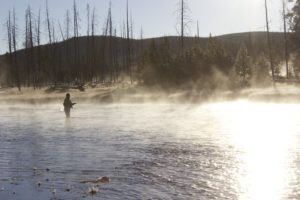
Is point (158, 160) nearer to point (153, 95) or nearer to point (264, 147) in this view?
point (264, 147)

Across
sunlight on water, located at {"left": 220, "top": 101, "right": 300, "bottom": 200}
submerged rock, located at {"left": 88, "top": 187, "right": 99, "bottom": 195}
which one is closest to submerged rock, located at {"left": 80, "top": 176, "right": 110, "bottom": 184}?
submerged rock, located at {"left": 88, "top": 187, "right": 99, "bottom": 195}

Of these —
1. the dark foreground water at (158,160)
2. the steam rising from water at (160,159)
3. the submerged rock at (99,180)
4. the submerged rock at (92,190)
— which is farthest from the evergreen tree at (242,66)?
the submerged rock at (92,190)

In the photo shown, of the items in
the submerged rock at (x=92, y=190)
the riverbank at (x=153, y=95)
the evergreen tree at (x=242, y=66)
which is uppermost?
the evergreen tree at (x=242, y=66)

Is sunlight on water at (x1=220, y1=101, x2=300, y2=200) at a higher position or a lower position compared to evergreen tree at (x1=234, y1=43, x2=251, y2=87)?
lower

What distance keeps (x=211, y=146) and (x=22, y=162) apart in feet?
23.6

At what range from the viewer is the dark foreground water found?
12.0 metres

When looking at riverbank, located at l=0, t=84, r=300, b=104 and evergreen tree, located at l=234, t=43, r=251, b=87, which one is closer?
riverbank, located at l=0, t=84, r=300, b=104

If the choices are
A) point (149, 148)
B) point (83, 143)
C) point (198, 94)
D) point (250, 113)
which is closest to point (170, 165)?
point (149, 148)

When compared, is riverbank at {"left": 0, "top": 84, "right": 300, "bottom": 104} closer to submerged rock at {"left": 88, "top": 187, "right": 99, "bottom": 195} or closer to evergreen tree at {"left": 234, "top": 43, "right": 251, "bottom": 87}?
Answer: evergreen tree at {"left": 234, "top": 43, "right": 251, "bottom": 87}

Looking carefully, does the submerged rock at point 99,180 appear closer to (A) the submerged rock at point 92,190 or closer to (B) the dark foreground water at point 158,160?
(B) the dark foreground water at point 158,160

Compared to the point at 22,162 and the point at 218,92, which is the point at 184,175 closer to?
the point at 22,162

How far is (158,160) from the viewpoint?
16.4 metres

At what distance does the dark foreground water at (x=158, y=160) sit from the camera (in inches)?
473

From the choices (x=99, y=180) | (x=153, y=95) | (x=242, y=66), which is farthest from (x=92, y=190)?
(x=242, y=66)
